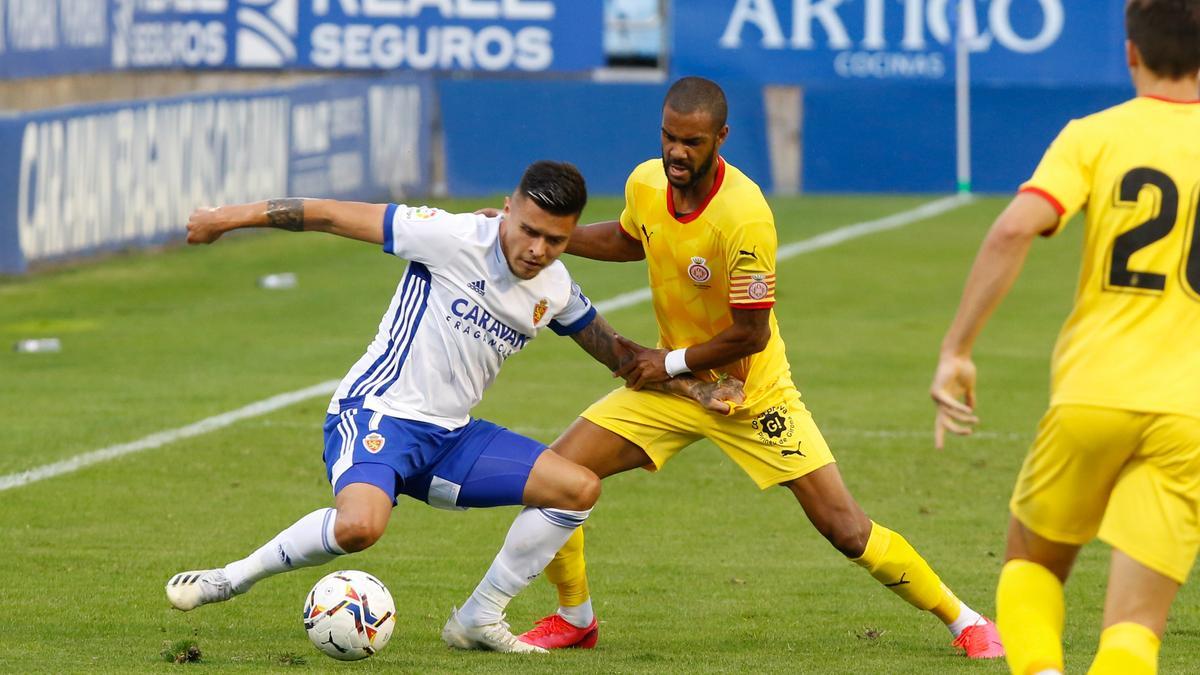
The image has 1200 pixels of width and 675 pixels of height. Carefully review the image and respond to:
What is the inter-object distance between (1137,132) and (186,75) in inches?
964

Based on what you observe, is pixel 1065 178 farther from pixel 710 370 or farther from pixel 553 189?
pixel 710 370

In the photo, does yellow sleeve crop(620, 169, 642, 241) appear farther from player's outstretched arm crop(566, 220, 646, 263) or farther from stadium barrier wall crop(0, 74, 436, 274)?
stadium barrier wall crop(0, 74, 436, 274)

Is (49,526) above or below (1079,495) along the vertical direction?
below

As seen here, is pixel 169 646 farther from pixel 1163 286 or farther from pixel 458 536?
pixel 1163 286

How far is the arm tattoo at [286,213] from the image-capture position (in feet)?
21.3

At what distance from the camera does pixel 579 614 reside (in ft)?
22.7

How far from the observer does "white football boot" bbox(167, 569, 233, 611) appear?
20.9 feet

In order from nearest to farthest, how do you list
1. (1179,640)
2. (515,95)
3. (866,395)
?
(1179,640)
(866,395)
(515,95)

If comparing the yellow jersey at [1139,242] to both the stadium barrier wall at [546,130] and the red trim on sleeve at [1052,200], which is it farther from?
the stadium barrier wall at [546,130]

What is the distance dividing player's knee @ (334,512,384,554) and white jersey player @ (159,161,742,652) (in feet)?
0.60

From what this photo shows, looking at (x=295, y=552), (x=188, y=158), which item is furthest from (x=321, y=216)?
(x=188, y=158)

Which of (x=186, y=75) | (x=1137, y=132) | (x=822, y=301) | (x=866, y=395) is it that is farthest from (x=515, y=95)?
(x=1137, y=132)

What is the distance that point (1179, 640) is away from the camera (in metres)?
6.94

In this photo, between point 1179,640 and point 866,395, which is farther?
point 866,395
